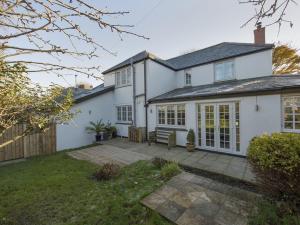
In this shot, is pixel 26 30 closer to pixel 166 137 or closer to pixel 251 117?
pixel 251 117

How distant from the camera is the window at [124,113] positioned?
13.0 metres

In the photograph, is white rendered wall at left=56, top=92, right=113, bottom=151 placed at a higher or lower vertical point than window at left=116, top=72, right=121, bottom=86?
lower

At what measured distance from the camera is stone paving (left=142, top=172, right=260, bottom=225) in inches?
133

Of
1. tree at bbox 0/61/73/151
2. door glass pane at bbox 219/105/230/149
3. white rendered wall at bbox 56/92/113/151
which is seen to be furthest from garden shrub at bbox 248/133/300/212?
white rendered wall at bbox 56/92/113/151

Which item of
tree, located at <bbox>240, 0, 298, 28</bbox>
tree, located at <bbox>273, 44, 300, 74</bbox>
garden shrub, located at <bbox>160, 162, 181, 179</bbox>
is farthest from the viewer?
tree, located at <bbox>273, 44, 300, 74</bbox>

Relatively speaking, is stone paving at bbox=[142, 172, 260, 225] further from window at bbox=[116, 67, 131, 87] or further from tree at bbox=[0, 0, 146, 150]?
window at bbox=[116, 67, 131, 87]

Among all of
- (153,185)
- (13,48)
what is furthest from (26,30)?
(153,185)

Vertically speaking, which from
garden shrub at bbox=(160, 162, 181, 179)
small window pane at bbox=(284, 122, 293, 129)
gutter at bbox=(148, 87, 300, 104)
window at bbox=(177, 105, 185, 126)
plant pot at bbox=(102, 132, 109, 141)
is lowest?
garden shrub at bbox=(160, 162, 181, 179)

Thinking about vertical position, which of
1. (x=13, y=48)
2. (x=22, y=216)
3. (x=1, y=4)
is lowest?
(x=22, y=216)

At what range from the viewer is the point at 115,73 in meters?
14.1

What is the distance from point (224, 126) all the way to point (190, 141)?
6.06ft

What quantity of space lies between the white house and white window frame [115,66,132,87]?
76 mm

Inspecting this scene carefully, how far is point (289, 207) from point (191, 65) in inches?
431

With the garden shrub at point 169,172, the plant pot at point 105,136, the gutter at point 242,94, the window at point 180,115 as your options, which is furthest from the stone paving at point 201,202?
the plant pot at point 105,136
